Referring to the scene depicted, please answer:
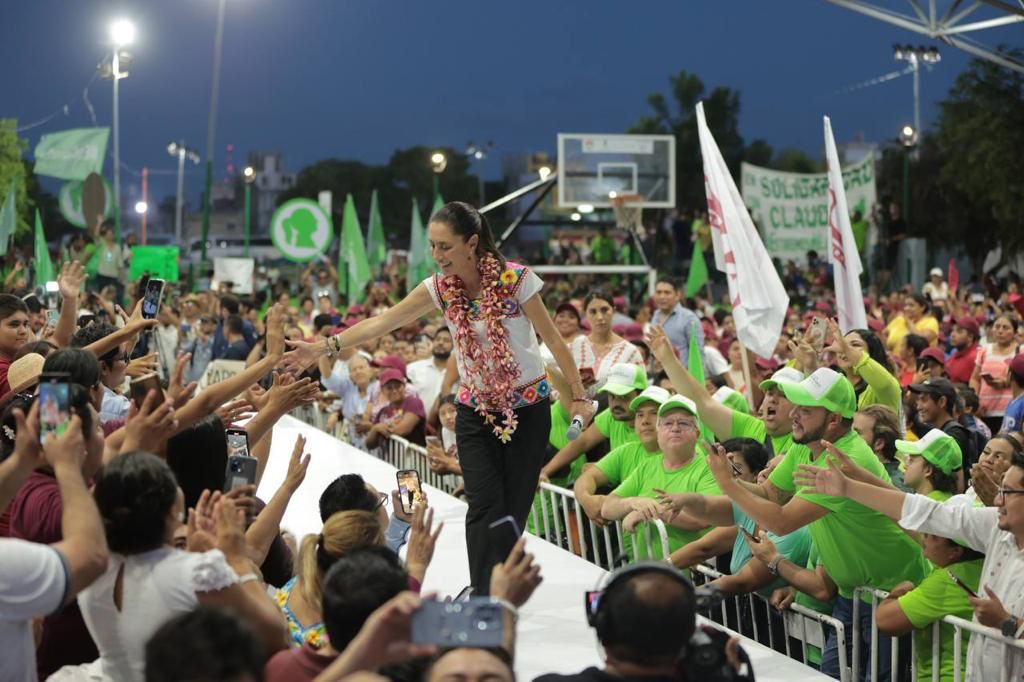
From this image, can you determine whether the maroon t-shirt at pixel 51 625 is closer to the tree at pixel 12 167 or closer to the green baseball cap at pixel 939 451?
the green baseball cap at pixel 939 451

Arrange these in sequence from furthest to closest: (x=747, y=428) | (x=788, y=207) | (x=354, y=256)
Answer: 1. (x=354, y=256)
2. (x=788, y=207)
3. (x=747, y=428)

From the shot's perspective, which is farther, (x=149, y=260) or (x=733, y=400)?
(x=149, y=260)

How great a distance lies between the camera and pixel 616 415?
8.61m

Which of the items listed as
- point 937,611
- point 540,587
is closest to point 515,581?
point 937,611

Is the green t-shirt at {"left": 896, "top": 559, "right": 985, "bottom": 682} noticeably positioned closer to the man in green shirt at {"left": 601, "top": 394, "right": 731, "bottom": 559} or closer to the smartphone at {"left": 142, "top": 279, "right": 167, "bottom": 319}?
the man in green shirt at {"left": 601, "top": 394, "right": 731, "bottom": 559}

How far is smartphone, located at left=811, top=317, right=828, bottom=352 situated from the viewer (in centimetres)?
832

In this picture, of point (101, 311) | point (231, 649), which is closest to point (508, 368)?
point (231, 649)

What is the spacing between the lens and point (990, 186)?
99.6 feet

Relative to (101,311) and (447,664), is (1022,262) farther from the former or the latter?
(447,664)

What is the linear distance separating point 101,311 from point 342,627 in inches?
430

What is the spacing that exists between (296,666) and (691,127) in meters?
43.1

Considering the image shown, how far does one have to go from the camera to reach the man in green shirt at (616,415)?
851cm

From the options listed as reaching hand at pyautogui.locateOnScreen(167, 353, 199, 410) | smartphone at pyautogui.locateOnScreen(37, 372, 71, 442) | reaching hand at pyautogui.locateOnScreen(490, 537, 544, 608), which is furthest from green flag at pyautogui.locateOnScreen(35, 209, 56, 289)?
reaching hand at pyautogui.locateOnScreen(490, 537, 544, 608)

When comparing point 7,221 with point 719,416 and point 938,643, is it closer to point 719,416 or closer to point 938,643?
point 719,416
